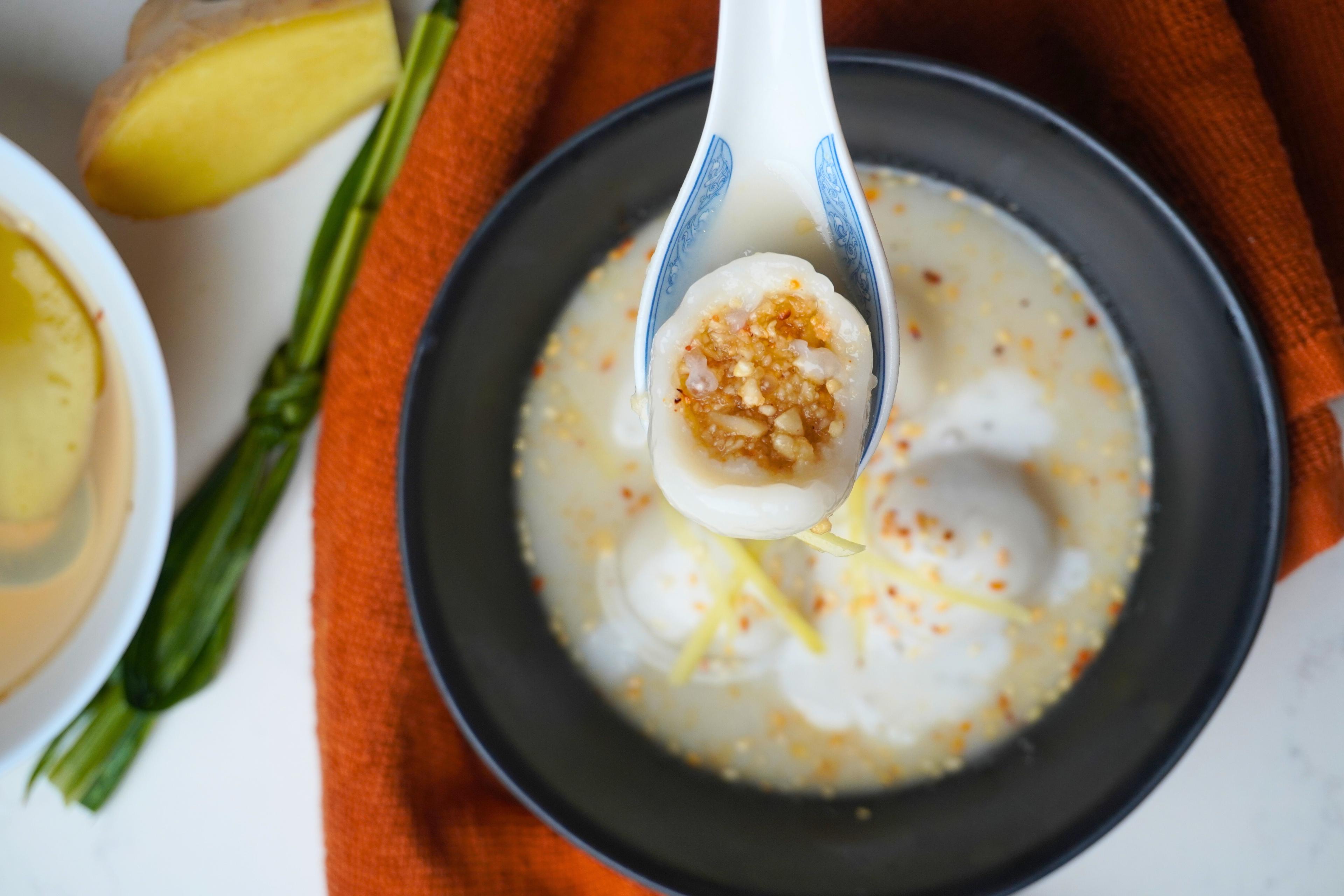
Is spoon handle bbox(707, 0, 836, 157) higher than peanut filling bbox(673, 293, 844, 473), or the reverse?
spoon handle bbox(707, 0, 836, 157)

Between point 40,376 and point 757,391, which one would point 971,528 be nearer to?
point 757,391

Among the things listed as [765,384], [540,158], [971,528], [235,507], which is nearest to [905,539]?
[971,528]

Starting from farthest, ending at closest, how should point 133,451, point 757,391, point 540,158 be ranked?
1. point 540,158
2. point 133,451
3. point 757,391

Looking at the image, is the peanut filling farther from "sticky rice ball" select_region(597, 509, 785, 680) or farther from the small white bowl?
the small white bowl

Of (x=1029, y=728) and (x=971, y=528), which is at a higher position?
(x=971, y=528)

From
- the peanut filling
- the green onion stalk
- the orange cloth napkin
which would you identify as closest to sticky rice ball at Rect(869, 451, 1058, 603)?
the orange cloth napkin

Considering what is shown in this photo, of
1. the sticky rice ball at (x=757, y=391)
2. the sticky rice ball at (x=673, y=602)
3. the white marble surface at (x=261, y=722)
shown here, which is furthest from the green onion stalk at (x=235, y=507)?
the sticky rice ball at (x=757, y=391)

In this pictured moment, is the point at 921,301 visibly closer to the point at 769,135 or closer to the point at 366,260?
the point at 769,135

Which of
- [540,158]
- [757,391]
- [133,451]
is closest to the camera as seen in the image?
[757,391]
